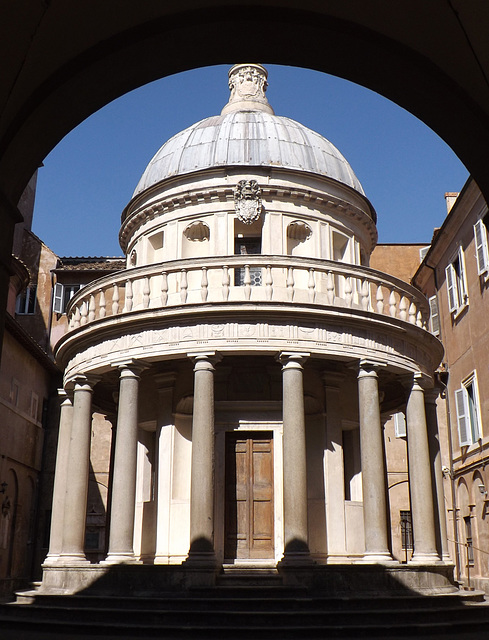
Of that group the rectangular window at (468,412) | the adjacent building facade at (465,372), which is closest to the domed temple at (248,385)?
the rectangular window at (468,412)

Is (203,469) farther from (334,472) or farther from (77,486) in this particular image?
(334,472)

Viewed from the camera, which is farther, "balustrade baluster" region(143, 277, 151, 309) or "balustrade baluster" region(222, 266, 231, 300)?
"balustrade baluster" region(143, 277, 151, 309)

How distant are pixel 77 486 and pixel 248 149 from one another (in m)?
11.4

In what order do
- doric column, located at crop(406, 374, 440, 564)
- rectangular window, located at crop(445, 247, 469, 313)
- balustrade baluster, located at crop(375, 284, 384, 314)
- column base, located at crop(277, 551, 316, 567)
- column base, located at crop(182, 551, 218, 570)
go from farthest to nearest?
rectangular window, located at crop(445, 247, 469, 313)
balustrade baluster, located at crop(375, 284, 384, 314)
doric column, located at crop(406, 374, 440, 564)
column base, located at crop(277, 551, 316, 567)
column base, located at crop(182, 551, 218, 570)

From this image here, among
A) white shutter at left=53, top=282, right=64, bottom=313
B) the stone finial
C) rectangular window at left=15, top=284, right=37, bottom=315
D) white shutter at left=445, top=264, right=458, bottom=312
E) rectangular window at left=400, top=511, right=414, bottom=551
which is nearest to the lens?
white shutter at left=445, top=264, right=458, bottom=312

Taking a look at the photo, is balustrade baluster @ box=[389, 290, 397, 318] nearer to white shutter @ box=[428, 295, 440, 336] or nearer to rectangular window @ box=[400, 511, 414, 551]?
white shutter @ box=[428, 295, 440, 336]

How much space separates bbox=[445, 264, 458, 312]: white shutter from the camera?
2631 cm

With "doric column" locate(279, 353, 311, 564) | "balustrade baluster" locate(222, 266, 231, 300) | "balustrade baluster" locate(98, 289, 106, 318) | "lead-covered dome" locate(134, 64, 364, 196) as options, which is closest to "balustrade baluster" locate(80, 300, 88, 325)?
"balustrade baluster" locate(98, 289, 106, 318)

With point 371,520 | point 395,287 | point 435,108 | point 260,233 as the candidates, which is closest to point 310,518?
point 371,520

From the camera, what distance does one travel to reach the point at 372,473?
17.2m

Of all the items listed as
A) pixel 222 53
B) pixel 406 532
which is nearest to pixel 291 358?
pixel 222 53

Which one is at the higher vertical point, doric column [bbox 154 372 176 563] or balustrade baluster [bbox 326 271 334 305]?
balustrade baluster [bbox 326 271 334 305]

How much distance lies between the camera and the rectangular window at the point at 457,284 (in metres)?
25.3

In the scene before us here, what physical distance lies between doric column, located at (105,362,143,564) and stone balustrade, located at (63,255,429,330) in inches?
71.4
